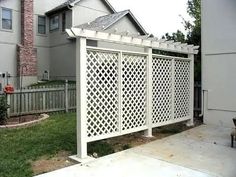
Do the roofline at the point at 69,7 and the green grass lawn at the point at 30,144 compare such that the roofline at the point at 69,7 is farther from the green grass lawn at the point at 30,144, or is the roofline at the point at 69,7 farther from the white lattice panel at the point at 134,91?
the white lattice panel at the point at 134,91

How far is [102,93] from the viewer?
666 centimetres

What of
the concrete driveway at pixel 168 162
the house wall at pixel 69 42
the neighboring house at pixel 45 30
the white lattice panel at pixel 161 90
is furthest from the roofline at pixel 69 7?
the concrete driveway at pixel 168 162

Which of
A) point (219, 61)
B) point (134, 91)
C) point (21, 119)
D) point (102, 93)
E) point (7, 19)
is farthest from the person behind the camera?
point (7, 19)

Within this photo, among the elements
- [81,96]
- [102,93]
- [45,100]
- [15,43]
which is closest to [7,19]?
[15,43]

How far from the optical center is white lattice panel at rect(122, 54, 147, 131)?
285 inches

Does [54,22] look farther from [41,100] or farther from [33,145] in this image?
[33,145]

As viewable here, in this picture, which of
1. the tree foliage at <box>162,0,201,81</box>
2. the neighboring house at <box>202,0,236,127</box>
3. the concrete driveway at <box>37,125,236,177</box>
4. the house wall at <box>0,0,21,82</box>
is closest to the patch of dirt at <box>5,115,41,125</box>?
the concrete driveway at <box>37,125,236,177</box>

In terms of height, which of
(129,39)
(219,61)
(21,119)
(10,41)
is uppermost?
(10,41)

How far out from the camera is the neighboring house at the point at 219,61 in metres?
9.41

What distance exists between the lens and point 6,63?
20547 mm

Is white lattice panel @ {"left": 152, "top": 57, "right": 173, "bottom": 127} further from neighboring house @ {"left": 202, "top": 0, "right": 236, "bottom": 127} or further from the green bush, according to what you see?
the green bush

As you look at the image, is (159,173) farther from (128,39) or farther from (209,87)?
(209,87)

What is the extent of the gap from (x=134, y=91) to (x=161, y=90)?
4.11 feet

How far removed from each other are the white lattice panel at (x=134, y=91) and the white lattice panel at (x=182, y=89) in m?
1.60
